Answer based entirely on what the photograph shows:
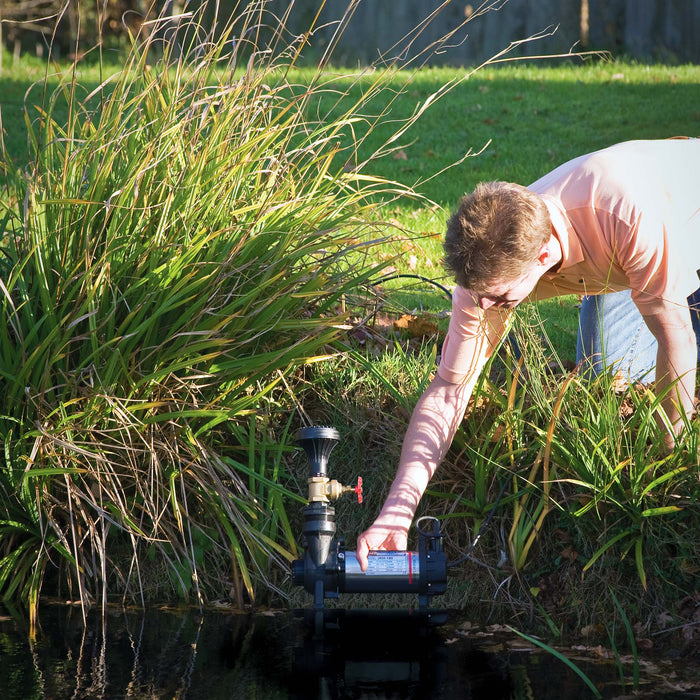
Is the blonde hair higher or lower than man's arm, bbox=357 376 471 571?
higher

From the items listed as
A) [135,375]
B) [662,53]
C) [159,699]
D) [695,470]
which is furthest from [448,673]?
[662,53]

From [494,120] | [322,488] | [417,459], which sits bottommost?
[322,488]

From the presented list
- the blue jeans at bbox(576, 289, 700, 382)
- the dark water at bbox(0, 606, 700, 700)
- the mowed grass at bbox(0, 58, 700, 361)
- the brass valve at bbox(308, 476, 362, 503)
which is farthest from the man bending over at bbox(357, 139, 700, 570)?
the mowed grass at bbox(0, 58, 700, 361)

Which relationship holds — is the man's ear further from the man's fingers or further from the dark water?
the dark water

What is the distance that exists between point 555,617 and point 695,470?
807mm

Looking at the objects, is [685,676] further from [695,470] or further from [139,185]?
[139,185]

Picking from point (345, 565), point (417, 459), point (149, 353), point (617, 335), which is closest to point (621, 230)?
point (417, 459)

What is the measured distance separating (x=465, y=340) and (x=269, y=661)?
1.40 meters

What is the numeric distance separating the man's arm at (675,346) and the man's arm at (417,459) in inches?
29.2

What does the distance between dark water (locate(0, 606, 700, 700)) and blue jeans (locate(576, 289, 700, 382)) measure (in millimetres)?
1513

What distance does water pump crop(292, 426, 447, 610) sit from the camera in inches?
125

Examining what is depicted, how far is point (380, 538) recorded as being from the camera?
320 centimetres

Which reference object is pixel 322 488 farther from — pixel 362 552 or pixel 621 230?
pixel 621 230

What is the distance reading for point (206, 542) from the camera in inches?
147
